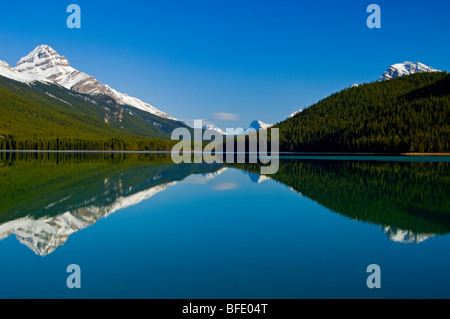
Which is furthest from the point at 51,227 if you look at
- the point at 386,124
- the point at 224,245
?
the point at 386,124

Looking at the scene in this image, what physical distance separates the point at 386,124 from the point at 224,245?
141016 millimetres

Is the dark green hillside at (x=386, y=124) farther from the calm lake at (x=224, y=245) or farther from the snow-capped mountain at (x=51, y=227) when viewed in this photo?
the snow-capped mountain at (x=51, y=227)

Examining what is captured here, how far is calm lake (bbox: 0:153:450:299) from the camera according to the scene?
9.78m

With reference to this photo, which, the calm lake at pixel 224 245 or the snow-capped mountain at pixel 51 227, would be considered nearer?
the calm lake at pixel 224 245

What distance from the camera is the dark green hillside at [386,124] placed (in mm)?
121750

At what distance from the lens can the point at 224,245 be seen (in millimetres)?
13875

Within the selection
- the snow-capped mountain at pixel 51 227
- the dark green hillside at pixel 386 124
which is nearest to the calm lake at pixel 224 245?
the snow-capped mountain at pixel 51 227

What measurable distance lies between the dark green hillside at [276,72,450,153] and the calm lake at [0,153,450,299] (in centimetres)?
10555

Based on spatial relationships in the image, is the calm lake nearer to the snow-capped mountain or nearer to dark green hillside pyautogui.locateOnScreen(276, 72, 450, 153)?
the snow-capped mountain

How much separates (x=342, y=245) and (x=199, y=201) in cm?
1303

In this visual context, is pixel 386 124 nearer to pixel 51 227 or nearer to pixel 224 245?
pixel 224 245

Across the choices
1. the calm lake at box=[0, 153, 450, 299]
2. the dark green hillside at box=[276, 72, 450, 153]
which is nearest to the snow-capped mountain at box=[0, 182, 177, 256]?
the calm lake at box=[0, 153, 450, 299]

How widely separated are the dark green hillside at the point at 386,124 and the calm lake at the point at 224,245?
4155 inches
